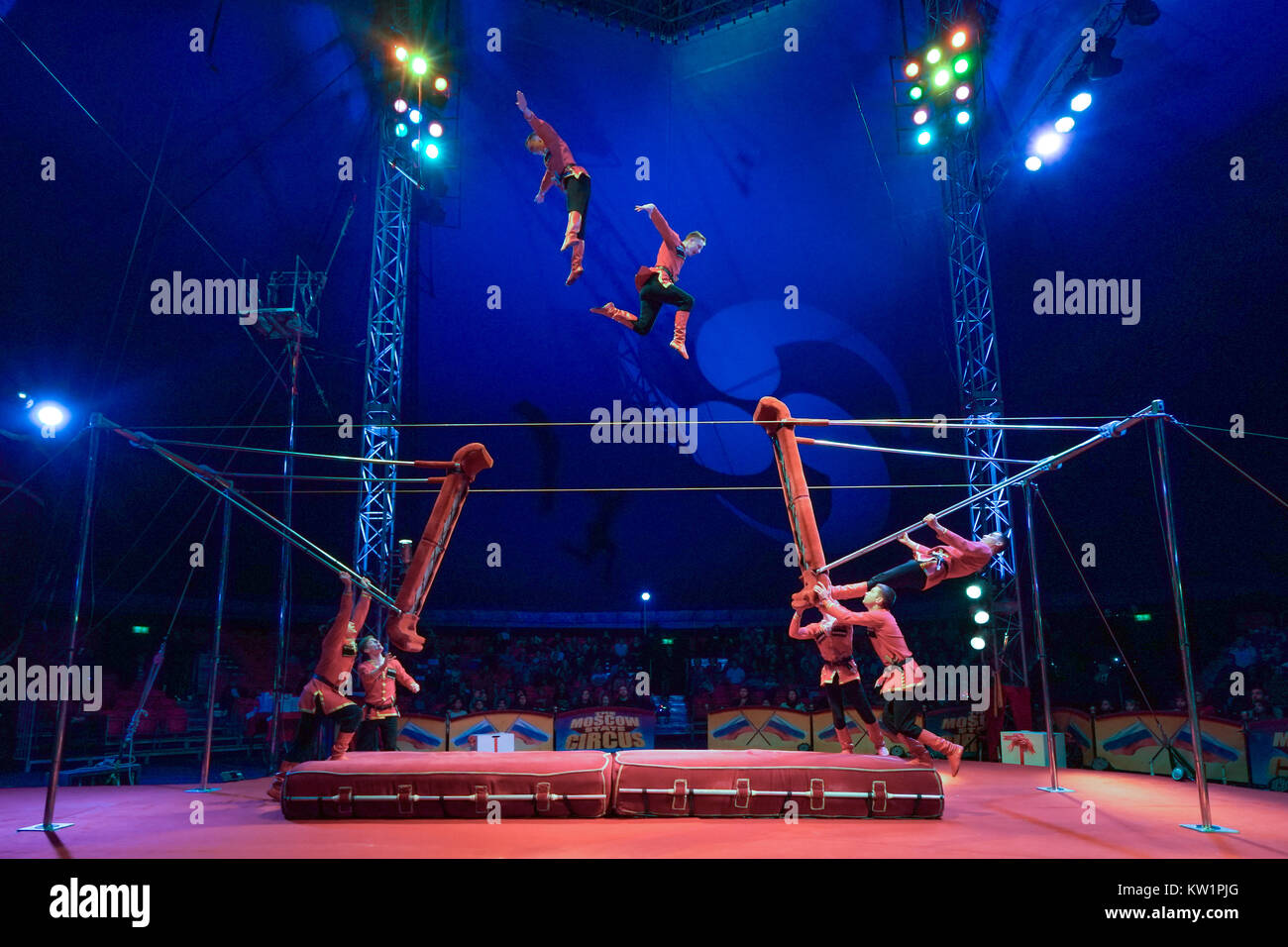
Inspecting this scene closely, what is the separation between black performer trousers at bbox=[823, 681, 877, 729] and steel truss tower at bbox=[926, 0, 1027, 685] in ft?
16.2

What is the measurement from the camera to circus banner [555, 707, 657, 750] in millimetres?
12172

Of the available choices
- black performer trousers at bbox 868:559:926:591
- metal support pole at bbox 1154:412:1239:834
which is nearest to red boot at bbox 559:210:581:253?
black performer trousers at bbox 868:559:926:591

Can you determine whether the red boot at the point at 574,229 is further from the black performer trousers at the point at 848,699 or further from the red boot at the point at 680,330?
the black performer trousers at the point at 848,699

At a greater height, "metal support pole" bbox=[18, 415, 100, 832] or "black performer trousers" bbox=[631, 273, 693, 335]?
"black performer trousers" bbox=[631, 273, 693, 335]

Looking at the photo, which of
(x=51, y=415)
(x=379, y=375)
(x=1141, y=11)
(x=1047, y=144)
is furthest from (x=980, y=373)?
(x=51, y=415)

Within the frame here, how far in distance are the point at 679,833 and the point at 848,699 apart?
3016mm

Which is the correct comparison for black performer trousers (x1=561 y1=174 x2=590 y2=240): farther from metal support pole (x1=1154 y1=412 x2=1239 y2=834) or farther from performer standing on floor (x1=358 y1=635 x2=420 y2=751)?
metal support pole (x1=1154 y1=412 x2=1239 y2=834)

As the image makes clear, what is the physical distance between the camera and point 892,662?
7.54m

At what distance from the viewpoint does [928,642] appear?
18.6 m

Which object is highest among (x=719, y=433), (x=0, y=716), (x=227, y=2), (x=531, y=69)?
(x=531, y=69)

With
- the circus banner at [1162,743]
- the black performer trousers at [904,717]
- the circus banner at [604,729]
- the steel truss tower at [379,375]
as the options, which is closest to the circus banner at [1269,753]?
the circus banner at [1162,743]
